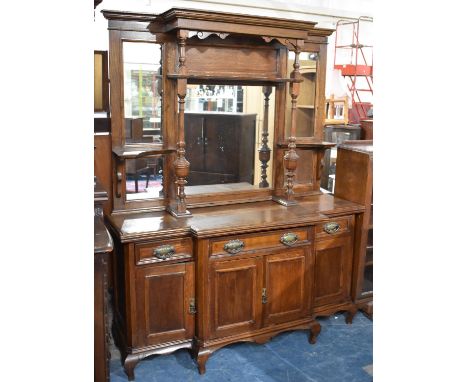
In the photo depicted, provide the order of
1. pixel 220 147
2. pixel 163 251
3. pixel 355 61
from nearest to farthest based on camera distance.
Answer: pixel 163 251 < pixel 220 147 < pixel 355 61

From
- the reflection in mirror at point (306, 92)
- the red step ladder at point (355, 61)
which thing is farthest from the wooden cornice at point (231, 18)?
the red step ladder at point (355, 61)

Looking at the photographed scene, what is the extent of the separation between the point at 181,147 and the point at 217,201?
0.57 meters

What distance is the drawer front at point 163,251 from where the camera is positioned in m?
2.85

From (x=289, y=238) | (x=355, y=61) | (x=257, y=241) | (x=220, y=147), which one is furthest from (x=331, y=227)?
(x=355, y=61)

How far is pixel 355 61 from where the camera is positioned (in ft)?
21.5

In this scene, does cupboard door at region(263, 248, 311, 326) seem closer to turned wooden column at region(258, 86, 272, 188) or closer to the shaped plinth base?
the shaped plinth base

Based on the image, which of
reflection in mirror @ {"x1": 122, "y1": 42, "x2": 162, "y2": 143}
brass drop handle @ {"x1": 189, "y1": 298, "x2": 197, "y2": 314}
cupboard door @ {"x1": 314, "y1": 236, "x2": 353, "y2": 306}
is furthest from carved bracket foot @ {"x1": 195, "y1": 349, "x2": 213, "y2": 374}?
reflection in mirror @ {"x1": 122, "y1": 42, "x2": 162, "y2": 143}

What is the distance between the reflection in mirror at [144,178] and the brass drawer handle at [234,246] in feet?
2.19

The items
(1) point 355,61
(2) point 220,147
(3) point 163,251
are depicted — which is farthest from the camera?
(1) point 355,61

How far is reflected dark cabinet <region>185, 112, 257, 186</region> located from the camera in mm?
3305

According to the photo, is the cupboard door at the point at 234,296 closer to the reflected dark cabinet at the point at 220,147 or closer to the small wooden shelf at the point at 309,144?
the reflected dark cabinet at the point at 220,147

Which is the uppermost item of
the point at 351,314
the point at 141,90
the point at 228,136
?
the point at 141,90

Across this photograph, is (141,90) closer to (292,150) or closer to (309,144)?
(292,150)
